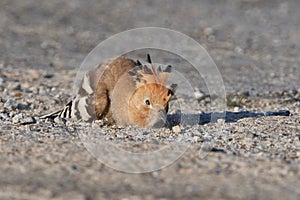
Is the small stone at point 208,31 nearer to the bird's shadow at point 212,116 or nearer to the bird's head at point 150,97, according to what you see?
the bird's shadow at point 212,116

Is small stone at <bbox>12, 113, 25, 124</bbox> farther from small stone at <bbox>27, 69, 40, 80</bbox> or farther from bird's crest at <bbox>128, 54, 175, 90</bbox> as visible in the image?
small stone at <bbox>27, 69, 40, 80</bbox>

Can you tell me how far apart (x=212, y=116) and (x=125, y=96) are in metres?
1.44

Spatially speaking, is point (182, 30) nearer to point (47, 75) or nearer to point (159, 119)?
point (47, 75)

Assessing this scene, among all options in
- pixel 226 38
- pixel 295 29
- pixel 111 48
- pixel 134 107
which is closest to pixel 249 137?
pixel 134 107

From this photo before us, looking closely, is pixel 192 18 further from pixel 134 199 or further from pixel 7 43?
pixel 134 199

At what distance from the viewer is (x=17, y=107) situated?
343 inches

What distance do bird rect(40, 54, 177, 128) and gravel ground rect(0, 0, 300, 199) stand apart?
0.73ft

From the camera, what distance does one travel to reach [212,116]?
847cm

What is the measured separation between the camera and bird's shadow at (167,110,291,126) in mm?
8062

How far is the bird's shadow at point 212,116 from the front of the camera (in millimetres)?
8062

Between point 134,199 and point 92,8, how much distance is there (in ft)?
55.1

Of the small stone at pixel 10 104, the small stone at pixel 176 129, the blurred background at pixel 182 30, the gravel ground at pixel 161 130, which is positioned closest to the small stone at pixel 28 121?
the gravel ground at pixel 161 130

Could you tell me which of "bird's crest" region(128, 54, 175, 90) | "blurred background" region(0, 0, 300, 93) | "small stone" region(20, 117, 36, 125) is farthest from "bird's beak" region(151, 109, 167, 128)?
"blurred background" region(0, 0, 300, 93)

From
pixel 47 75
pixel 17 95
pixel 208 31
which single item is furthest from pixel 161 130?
pixel 208 31
